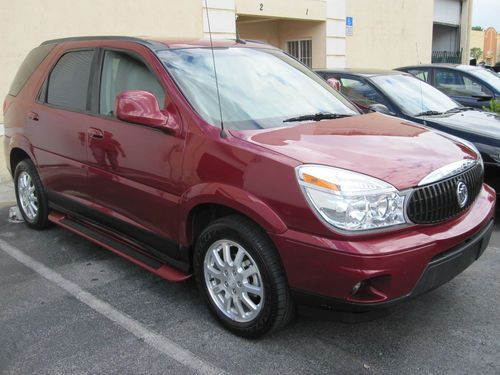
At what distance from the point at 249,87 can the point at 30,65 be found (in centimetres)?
258

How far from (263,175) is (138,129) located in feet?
3.79

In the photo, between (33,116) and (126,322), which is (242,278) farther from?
(33,116)

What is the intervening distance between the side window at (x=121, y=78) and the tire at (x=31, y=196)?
1.40m

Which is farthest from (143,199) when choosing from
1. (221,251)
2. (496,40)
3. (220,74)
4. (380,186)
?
(496,40)

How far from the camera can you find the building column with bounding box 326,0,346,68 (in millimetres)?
13578

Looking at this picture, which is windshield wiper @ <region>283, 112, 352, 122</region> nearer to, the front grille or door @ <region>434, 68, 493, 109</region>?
the front grille

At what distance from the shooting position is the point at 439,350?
302 centimetres

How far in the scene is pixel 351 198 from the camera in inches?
104

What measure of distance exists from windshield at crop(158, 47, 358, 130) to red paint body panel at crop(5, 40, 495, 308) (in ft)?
0.35

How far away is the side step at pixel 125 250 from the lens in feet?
11.6

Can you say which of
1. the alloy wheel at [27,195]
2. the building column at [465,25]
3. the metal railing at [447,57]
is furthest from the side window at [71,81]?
the building column at [465,25]

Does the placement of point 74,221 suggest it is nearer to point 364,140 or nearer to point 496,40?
point 364,140

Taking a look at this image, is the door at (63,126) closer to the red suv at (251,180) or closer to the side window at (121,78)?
the red suv at (251,180)

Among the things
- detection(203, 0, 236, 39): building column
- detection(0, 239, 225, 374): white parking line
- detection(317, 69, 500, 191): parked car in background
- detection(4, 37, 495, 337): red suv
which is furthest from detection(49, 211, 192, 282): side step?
detection(203, 0, 236, 39): building column
